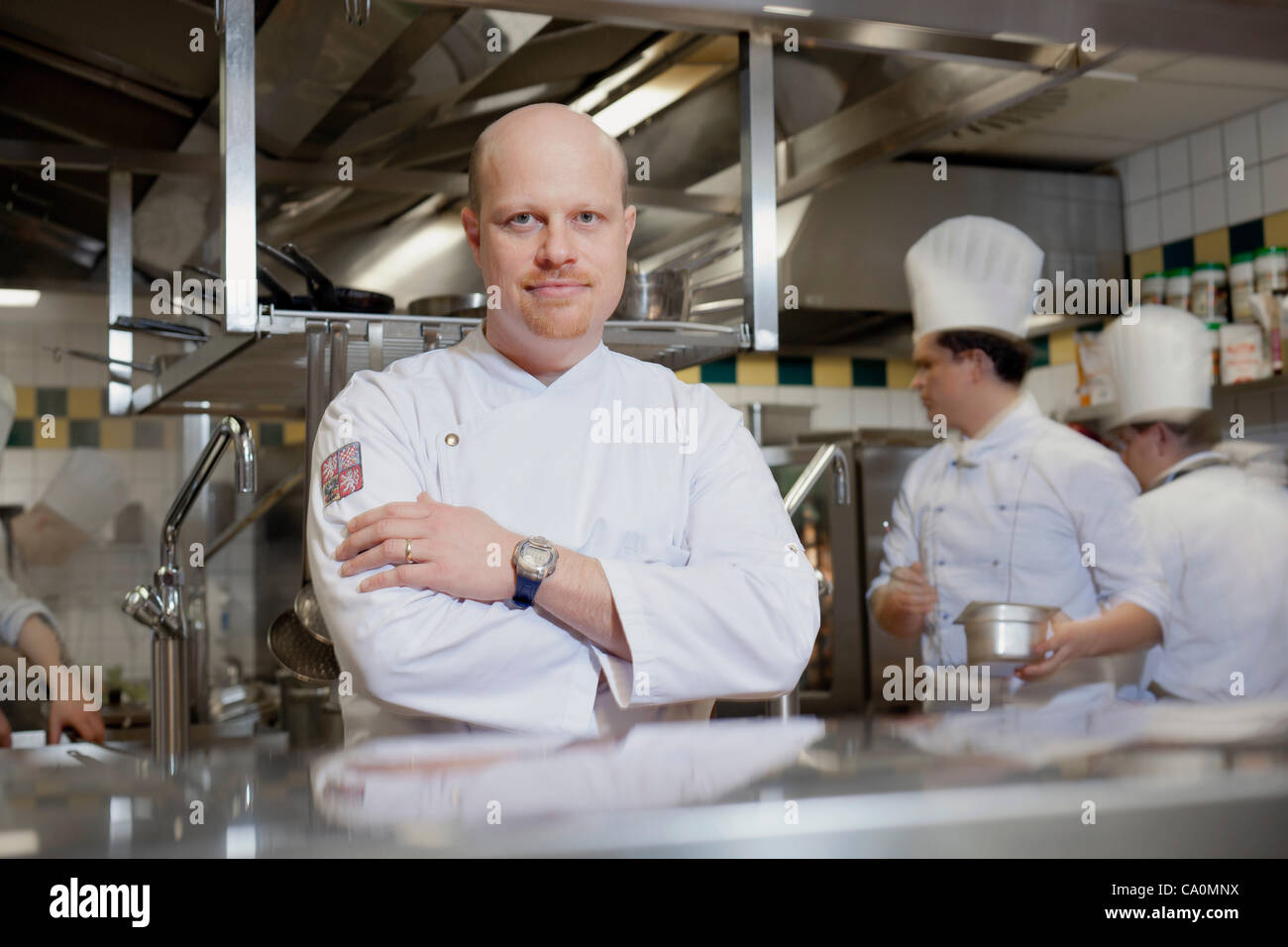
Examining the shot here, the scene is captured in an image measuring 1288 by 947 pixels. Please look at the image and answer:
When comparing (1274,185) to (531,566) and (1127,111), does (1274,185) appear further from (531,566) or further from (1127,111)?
(531,566)

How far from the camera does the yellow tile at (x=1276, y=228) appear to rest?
11.7ft

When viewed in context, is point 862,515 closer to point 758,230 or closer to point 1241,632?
point 1241,632

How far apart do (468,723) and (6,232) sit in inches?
110

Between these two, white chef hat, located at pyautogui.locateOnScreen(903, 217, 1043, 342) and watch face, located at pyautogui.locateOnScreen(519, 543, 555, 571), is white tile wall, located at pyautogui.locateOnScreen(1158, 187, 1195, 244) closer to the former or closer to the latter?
white chef hat, located at pyautogui.locateOnScreen(903, 217, 1043, 342)

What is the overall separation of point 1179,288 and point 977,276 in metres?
1.20

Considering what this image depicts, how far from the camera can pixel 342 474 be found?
1279 millimetres

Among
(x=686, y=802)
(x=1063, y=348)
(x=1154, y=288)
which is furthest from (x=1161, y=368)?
(x=686, y=802)

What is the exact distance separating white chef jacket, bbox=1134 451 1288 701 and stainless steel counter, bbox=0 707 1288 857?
166 cm

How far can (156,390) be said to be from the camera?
251 cm

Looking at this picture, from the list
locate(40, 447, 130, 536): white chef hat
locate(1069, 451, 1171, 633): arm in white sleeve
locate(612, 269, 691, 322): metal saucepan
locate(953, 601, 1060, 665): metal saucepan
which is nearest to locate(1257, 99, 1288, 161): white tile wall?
locate(1069, 451, 1171, 633): arm in white sleeve

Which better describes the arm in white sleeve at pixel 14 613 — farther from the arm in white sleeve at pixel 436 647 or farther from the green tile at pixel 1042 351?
the green tile at pixel 1042 351

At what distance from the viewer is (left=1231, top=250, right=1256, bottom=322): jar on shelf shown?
3416 mm

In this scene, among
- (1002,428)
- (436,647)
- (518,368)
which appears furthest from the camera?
(1002,428)

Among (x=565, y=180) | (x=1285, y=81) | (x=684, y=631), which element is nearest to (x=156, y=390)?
(x=565, y=180)
